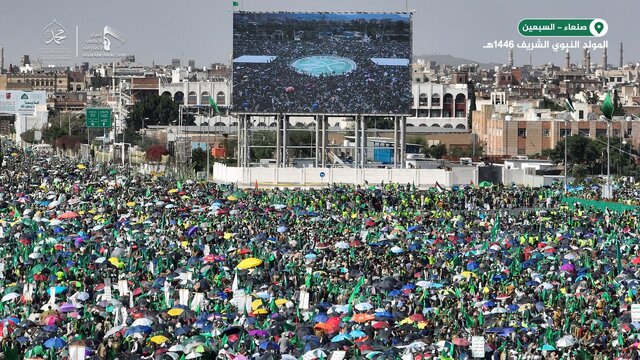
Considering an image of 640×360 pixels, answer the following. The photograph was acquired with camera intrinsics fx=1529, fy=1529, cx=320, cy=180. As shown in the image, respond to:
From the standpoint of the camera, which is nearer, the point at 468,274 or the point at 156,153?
the point at 468,274

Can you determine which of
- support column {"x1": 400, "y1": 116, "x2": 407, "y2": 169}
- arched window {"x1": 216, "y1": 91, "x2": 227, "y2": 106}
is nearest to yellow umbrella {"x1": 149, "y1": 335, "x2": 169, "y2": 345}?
support column {"x1": 400, "y1": 116, "x2": 407, "y2": 169}

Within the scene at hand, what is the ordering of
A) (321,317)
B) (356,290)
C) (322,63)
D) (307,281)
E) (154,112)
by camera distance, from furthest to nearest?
(154,112), (322,63), (307,281), (356,290), (321,317)

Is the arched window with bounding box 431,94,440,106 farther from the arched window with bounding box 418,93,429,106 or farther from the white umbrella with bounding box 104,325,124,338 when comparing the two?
the white umbrella with bounding box 104,325,124,338

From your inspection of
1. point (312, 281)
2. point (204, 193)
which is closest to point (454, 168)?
point (204, 193)

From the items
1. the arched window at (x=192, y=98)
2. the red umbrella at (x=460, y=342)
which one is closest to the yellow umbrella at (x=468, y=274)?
the red umbrella at (x=460, y=342)

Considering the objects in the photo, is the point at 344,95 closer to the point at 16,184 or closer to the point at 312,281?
the point at 16,184

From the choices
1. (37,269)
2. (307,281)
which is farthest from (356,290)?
(37,269)

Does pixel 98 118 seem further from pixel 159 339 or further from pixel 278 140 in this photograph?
pixel 159 339
